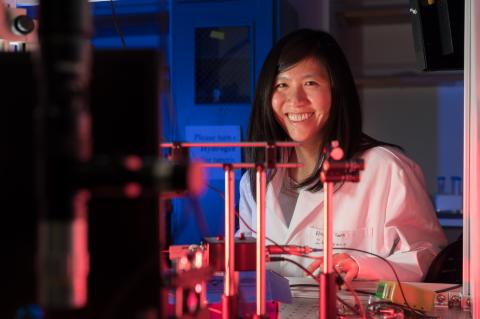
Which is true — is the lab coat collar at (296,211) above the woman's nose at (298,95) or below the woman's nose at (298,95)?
below

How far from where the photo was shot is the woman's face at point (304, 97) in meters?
2.09

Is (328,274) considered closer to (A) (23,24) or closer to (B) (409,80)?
(A) (23,24)

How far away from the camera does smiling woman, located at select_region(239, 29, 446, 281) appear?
2.00 metres

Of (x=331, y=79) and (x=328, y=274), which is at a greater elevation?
(x=331, y=79)

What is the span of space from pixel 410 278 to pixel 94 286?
1310 millimetres

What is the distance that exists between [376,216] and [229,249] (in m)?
1.17

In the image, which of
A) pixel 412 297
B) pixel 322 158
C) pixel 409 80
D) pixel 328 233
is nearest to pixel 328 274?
pixel 328 233

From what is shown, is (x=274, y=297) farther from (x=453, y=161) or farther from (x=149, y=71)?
(x=453, y=161)

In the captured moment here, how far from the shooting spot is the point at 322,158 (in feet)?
6.62

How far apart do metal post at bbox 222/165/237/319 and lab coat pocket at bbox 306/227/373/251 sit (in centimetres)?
106

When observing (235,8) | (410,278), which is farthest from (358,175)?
(235,8)

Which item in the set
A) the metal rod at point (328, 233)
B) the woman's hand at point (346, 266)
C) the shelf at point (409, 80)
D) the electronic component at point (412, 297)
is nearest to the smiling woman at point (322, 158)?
the woman's hand at point (346, 266)

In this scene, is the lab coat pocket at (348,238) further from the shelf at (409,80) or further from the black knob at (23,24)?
the shelf at (409,80)

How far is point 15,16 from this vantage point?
109cm
